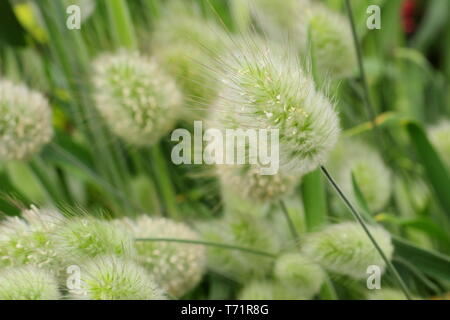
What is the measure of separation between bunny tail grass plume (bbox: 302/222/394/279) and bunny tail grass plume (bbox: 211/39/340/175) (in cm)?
8

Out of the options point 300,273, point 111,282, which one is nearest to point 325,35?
point 300,273

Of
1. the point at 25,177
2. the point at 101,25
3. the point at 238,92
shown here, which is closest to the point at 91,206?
the point at 25,177

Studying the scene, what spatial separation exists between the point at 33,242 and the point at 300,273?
21 cm

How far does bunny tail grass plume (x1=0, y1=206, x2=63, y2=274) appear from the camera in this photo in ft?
1.32

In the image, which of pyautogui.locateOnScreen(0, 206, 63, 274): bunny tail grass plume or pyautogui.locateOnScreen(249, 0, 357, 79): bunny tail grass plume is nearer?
pyautogui.locateOnScreen(0, 206, 63, 274): bunny tail grass plume

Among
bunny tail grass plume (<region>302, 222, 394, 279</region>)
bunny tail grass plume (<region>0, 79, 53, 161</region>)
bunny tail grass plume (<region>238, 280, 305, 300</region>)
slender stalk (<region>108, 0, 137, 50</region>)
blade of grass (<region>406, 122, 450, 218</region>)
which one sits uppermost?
slender stalk (<region>108, 0, 137, 50</region>)

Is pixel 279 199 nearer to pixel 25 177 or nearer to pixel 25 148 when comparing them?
pixel 25 148

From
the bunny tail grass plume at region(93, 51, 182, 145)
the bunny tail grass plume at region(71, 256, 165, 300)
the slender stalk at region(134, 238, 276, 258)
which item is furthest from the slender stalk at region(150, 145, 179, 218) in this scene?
the bunny tail grass plume at region(71, 256, 165, 300)

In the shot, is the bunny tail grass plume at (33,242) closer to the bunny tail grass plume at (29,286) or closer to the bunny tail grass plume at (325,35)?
the bunny tail grass plume at (29,286)

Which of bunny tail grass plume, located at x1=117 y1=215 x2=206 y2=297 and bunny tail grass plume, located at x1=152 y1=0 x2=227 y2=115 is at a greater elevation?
bunny tail grass plume, located at x1=152 y1=0 x2=227 y2=115

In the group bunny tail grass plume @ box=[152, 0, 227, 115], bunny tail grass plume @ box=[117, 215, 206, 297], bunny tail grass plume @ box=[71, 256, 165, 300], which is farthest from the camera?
bunny tail grass plume @ box=[152, 0, 227, 115]

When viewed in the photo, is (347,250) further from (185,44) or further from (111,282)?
(185,44)

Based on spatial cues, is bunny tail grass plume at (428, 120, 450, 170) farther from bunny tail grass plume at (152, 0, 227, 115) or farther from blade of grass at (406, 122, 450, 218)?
bunny tail grass plume at (152, 0, 227, 115)

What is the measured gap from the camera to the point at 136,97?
1.85 feet
